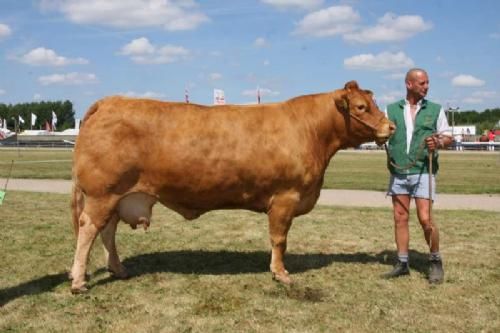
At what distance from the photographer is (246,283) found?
6.41 meters

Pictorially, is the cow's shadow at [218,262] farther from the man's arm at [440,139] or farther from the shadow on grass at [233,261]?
the man's arm at [440,139]

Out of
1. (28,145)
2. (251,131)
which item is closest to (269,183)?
(251,131)

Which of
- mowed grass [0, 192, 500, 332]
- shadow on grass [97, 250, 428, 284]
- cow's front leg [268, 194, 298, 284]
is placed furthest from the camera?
shadow on grass [97, 250, 428, 284]

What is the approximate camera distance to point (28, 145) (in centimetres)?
6894

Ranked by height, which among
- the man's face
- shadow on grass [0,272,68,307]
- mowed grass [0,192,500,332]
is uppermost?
the man's face

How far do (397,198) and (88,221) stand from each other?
11.7 feet

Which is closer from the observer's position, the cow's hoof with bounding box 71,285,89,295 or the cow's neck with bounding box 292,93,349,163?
the cow's hoof with bounding box 71,285,89,295

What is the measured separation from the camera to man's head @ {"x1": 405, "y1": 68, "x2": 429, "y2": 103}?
6.50 metres

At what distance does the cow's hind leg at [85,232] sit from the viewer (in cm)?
602

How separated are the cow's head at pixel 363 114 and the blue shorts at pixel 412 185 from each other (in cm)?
54

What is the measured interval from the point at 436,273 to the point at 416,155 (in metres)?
1.38

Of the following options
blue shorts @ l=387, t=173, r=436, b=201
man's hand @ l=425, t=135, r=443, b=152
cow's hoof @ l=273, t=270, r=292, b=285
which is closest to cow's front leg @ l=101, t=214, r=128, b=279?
cow's hoof @ l=273, t=270, r=292, b=285

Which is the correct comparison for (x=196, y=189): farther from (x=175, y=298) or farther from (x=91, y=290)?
(x=91, y=290)

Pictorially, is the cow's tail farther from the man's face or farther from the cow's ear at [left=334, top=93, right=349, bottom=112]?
the man's face
